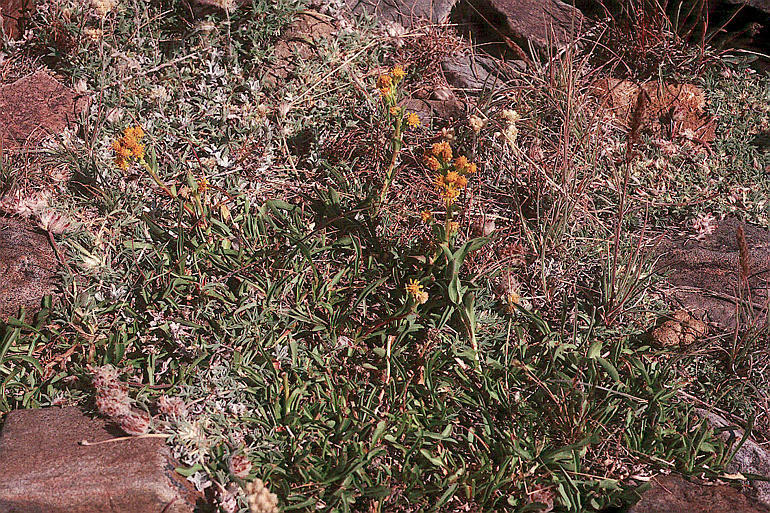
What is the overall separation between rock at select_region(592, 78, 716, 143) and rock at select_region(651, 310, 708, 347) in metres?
1.28

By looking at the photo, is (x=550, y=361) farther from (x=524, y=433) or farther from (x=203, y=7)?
(x=203, y=7)

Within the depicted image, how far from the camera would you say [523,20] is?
398cm

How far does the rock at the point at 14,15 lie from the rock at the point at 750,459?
13.0 feet

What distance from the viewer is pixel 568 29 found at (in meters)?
4.09

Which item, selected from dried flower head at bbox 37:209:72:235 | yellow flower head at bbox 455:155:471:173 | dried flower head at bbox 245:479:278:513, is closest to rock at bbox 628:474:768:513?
dried flower head at bbox 245:479:278:513

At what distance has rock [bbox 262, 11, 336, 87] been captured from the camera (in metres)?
3.72

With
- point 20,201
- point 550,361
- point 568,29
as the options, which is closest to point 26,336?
point 20,201

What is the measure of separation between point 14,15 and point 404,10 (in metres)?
2.22

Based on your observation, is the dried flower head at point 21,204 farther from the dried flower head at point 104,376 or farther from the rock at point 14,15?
the rock at point 14,15

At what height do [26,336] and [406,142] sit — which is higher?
[406,142]

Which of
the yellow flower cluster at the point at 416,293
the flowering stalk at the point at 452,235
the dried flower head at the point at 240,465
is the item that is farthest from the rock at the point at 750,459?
the dried flower head at the point at 240,465

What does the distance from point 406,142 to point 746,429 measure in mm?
2049

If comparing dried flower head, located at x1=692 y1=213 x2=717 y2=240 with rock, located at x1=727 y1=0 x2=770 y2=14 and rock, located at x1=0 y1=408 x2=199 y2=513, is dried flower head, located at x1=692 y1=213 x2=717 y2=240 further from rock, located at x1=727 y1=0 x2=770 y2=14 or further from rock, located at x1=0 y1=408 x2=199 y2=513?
rock, located at x1=0 y1=408 x2=199 y2=513

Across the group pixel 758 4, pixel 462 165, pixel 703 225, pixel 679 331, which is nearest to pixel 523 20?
pixel 758 4
